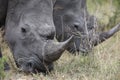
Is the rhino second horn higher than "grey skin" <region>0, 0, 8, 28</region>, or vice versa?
"grey skin" <region>0, 0, 8, 28</region>

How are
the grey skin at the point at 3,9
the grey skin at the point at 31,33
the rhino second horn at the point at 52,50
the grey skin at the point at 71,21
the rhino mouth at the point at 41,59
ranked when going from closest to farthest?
the rhino second horn at the point at 52,50, the rhino mouth at the point at 41,59, the grey skin at the point at 31,33, the grey skin at the point at 3,9, the grey skin at the point at 71,21

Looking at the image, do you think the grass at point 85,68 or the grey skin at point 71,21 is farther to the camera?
the grey skin at point 71,21

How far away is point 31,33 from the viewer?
26.5ft

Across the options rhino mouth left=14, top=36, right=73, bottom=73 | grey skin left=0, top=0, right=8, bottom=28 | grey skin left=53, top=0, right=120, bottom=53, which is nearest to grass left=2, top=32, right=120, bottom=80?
rhino mouth left=14, top=36, right=73, bottom=73

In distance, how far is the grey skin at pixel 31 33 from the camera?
8.05m

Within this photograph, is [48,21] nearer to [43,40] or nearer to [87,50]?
[43,40]

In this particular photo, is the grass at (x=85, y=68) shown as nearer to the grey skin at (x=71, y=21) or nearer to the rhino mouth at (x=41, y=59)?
the rhino mouth at (x=41, y=59)

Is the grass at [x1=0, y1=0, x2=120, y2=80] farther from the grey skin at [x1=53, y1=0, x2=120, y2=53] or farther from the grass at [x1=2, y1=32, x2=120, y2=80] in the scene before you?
the grey skin at [x1=53, y1=0, x2=120, y2=53]

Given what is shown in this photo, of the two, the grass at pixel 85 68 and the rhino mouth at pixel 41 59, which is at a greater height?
the rhino mouth at pixel 41 59

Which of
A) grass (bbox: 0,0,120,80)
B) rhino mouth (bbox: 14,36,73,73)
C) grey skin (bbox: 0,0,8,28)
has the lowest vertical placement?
grass (bbox: 0,0,120,80)

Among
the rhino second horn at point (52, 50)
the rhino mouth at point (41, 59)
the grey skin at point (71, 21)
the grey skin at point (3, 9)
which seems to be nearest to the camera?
the rhino second horn at point (52, 50)

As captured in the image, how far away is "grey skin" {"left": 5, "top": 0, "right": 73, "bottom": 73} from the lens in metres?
8.05

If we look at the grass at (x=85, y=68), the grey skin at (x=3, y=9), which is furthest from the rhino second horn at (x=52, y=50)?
the grey skin at (x=3, y=9)

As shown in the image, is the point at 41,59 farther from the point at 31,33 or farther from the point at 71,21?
the point at 71,21
